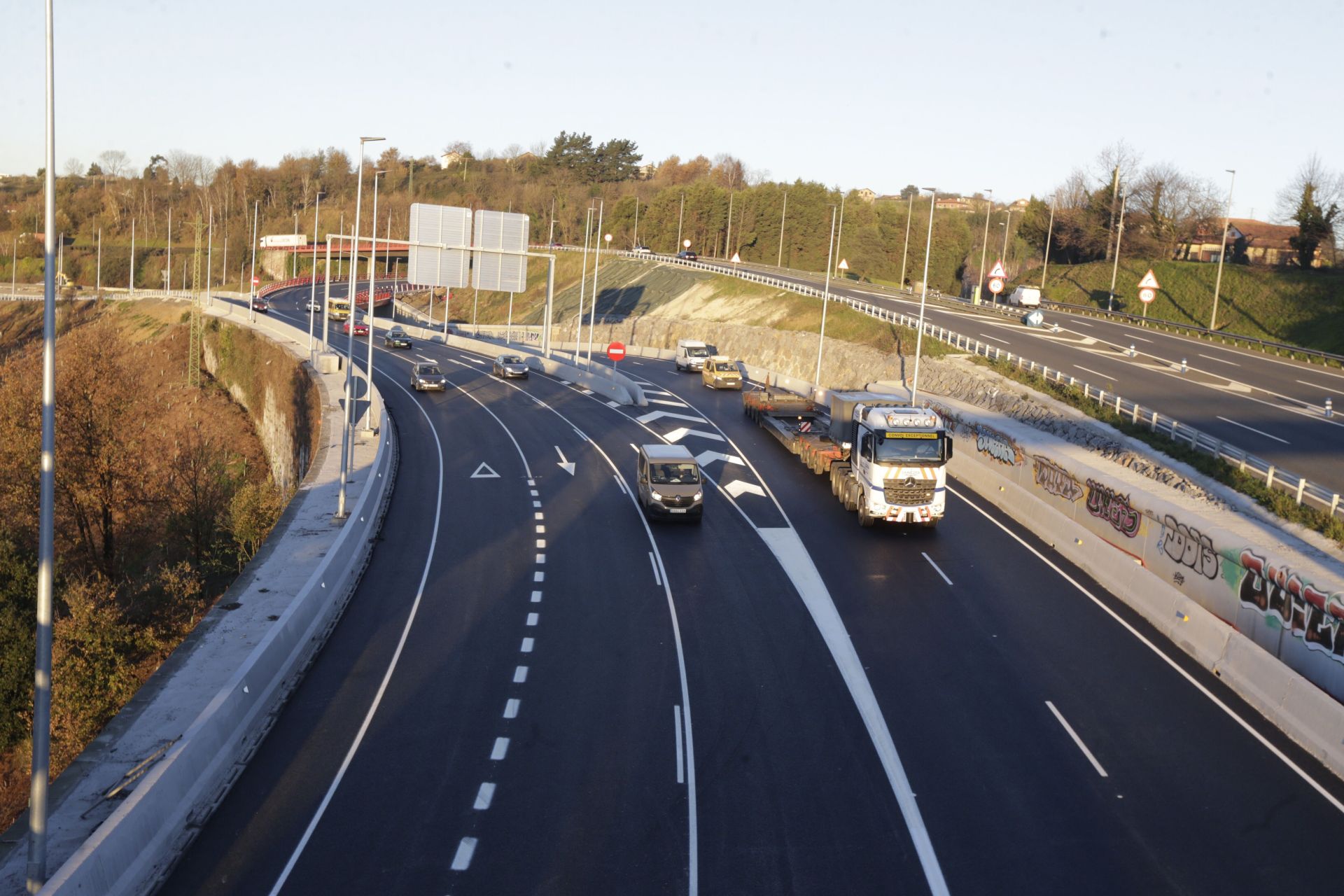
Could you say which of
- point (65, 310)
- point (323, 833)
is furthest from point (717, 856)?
point (65, 310)

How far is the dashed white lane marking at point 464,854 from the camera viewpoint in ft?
40.5

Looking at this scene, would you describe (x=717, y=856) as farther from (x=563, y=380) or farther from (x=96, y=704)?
(x=563, y=380)

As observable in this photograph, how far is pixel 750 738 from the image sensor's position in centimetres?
1609

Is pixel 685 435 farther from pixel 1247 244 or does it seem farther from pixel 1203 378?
pixel 1247 244

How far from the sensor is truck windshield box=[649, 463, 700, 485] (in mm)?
28719

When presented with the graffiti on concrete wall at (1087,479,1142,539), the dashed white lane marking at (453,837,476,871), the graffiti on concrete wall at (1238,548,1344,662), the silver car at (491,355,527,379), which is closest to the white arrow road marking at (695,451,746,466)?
the graffiti on concrete wall at (1087,479,1142,539)

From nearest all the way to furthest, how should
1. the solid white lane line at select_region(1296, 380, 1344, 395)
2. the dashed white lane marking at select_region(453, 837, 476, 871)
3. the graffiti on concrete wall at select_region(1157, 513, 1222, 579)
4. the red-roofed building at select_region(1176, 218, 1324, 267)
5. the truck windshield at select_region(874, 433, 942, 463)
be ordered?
the dashed white lane marking at select_region(453, 837, 476, 871) → the graffiti on concrete wall at select_region(1157, 513, 1222, 579) → the truck windshield at select_region(874, 433, 942, 463) → the solid white lane line at select_region(1296, 380, 1344, 395) → the red-roofed building at select_region(1176, 218, 1324, 267)

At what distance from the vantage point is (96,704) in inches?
832

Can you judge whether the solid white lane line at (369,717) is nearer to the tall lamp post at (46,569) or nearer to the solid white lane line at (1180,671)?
the tall lamp post at (46,569)

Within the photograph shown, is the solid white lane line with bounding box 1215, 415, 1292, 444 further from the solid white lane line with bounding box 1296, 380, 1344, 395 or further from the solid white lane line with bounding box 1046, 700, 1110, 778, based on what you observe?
the solid white lane line with bounding box 1046, 700, 1110, 778

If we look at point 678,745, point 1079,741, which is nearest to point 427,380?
point 678,745

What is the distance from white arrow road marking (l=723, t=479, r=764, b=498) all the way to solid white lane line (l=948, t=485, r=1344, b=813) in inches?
267

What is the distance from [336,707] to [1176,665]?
1519 centimetres

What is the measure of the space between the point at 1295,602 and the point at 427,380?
42477mm
